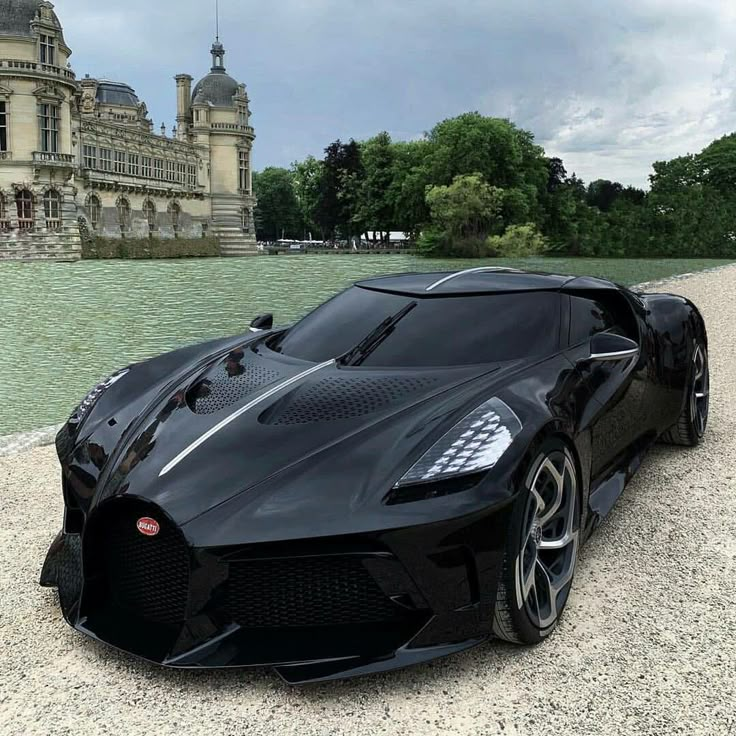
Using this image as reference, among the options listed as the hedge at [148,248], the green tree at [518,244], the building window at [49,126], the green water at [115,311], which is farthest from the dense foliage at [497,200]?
the building window at [49,126]

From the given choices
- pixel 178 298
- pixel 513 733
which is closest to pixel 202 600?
pixel 513 733

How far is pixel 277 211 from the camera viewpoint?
3989 inches

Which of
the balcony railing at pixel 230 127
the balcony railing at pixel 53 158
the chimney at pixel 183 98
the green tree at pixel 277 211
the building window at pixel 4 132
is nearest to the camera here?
the building window at pixel 4 132

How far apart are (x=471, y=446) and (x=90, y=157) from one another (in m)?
50.6

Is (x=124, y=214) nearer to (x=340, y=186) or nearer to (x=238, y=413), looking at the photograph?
(x=340, y=186)

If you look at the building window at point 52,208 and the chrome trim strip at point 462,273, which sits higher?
the building window at point 52,208

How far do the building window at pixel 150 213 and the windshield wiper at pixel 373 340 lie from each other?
55489mm

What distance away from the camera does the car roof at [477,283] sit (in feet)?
12.0

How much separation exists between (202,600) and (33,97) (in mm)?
45006

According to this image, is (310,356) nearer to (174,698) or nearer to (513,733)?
Result: (174,698)

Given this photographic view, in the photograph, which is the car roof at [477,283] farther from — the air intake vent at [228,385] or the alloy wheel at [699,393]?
the alloy wheel at [699,393]

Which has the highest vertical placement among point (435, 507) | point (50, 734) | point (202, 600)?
point (435, 507)

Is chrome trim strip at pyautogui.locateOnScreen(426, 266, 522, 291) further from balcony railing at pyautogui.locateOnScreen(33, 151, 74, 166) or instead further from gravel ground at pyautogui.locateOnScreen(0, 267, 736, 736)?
balcony railing at pyautogui.locateOnScreen(33, 151, 74, 166)

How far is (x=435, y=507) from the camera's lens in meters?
2.26
